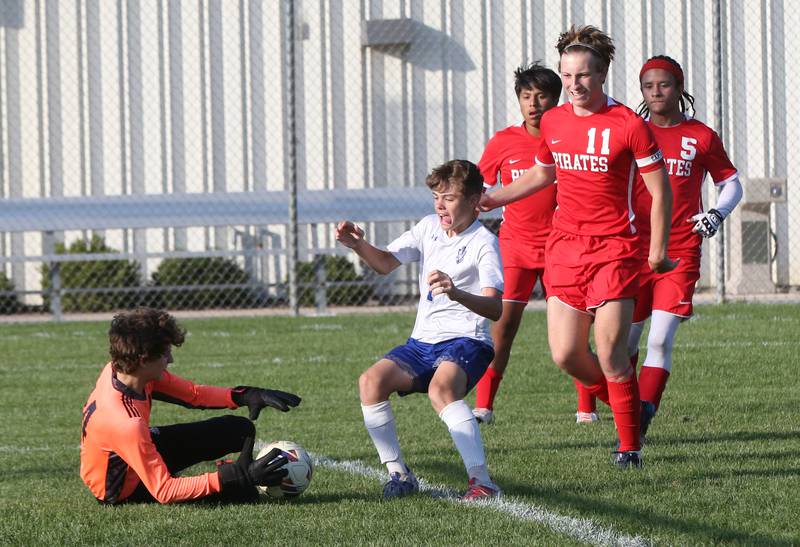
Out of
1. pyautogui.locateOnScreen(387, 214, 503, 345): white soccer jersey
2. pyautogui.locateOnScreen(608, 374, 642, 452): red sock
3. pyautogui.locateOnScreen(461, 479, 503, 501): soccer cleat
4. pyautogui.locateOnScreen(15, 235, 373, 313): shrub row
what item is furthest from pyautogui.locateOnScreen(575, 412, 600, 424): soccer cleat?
pyautogui.locateOnScreen(15, 235, 373, 313): shrub row

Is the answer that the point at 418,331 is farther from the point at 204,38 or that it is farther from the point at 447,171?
the point at 204,38

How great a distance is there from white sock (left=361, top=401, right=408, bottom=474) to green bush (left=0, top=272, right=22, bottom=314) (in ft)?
46.4

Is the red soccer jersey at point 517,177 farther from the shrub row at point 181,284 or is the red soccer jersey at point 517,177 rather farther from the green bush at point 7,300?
the green bush at point 7,300

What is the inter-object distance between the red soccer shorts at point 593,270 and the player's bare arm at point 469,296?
0.70m

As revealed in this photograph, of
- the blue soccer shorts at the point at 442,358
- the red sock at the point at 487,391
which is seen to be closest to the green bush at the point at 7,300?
the red sock at the point at 487,391

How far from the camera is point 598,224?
18.4ft

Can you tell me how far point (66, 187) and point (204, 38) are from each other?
307 centimetres

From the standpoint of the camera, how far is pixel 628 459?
552cm

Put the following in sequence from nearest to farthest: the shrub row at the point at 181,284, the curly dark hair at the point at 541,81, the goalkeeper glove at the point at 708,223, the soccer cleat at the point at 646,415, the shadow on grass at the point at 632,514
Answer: the shadow on grass at the point at 632,514
the soccer cleat at the point at 646,415
the goalkeeper glove at the point at 708,223
the curly dark hair at the point at 541,81
the shrub row at the point at 181,284

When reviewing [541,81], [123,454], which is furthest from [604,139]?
[123,454]

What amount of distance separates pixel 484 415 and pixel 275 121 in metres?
12.7

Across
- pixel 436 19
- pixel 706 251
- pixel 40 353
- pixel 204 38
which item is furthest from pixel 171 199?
pixel 706 251

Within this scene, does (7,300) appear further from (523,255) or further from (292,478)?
(292,478)

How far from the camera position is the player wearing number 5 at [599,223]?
5.45 m
